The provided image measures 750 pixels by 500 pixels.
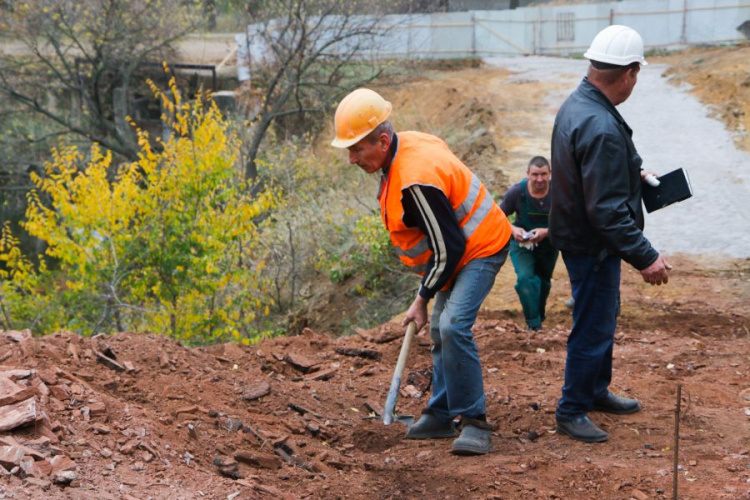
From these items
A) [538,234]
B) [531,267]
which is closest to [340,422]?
[538,234]

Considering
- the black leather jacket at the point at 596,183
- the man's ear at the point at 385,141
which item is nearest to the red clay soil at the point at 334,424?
the black leather jacket at the point at 596,183

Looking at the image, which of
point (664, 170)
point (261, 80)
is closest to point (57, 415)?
point (664, 170)

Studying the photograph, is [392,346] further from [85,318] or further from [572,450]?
[85,318]

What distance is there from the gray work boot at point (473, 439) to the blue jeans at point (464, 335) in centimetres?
5

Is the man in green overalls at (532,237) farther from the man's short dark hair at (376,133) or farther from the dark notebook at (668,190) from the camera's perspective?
the man's short dark hair at (376,133)

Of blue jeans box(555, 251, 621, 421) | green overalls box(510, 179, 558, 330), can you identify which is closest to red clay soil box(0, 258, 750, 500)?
blue jeans box(555, 251, 621, 421)

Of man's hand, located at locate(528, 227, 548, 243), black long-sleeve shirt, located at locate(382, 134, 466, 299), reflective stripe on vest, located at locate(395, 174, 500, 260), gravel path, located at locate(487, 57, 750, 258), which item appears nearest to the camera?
black long-sleeve shirt, located at locate(382, 134, 466, 299)

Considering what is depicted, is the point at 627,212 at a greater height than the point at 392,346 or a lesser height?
greater

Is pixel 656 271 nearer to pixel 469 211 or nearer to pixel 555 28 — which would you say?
pixel 469 211

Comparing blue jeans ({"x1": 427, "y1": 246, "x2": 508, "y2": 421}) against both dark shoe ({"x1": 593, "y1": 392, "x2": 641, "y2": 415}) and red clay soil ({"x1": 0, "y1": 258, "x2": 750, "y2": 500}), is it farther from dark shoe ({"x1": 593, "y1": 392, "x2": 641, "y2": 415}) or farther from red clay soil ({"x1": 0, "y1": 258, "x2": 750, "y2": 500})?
dark shoe ({"x1": 593, "y1": 392, "x2": 641, "y2": 415})

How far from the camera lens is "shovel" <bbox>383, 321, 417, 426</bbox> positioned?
4.65 m

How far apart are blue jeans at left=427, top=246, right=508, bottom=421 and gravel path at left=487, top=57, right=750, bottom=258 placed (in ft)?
21.6

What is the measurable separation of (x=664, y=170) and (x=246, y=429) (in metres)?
11.2

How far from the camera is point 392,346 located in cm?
647
